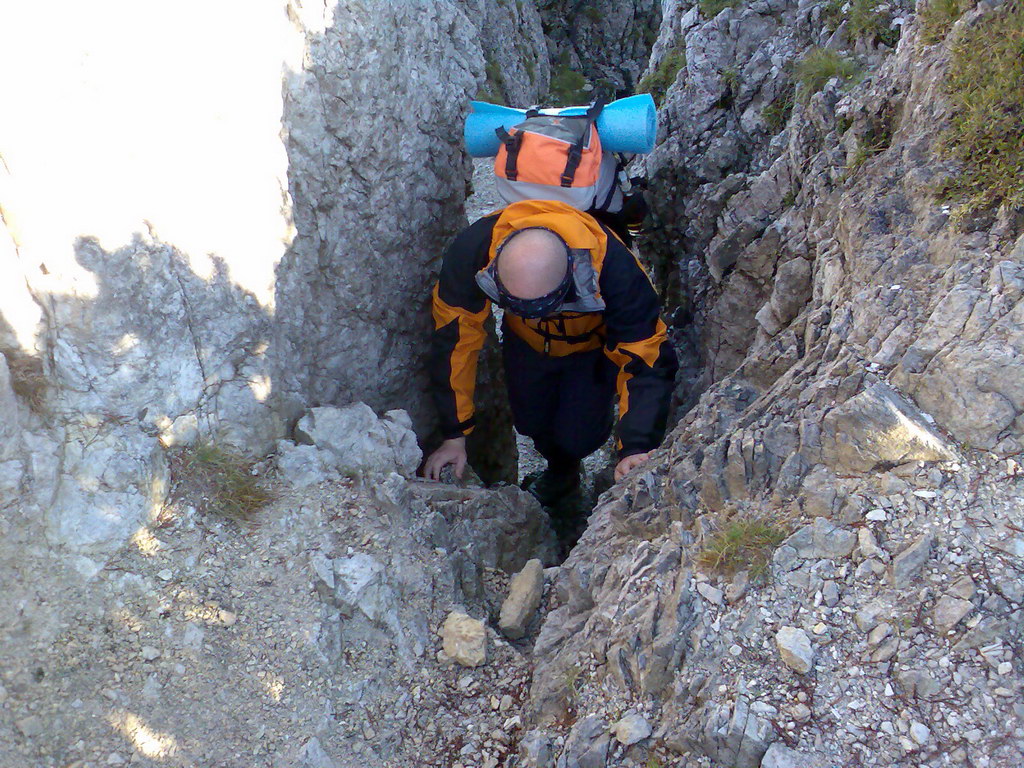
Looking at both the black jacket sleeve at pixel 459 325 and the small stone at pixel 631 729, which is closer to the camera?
the small stone at pixel 631 729

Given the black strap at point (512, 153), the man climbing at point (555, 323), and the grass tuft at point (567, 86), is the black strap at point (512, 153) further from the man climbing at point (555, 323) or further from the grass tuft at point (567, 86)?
the grass tuft at point (567, 86)

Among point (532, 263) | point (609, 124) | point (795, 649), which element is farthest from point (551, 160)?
point (795, 649)

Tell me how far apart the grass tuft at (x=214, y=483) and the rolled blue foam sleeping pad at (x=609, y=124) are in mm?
3274

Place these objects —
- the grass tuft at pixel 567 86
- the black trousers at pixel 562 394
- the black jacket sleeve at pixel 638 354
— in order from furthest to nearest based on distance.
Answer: the grass tuft at pixel 567 86
the black trousers at pixel 562 394
the black jacket sleeve at pixel 638 354

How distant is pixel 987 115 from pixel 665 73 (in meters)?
6.11

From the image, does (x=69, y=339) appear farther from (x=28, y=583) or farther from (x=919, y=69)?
(x=919, y=69)

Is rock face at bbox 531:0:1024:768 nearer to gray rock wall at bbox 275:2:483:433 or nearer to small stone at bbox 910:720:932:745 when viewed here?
small stone at bbox 910:720:932:745

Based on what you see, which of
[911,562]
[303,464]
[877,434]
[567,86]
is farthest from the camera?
[567,86]

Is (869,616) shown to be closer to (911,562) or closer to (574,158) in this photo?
(911,562)

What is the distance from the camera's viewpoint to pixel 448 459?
583 centimetres

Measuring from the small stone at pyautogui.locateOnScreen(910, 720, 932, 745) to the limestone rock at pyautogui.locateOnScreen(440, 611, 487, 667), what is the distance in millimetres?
2051

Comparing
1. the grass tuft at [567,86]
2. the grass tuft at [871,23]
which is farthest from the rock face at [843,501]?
the grass tuft at [567,86]

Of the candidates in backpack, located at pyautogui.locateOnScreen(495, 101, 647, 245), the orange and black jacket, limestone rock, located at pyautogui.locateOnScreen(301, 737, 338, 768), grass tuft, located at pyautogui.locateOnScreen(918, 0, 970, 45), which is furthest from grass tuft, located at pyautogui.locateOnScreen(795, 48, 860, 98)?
limestone rock, located at pyautogui.locateOnScreen(301, 737, 338, 768)

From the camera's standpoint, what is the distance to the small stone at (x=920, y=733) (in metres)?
2.51
